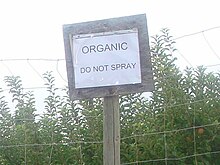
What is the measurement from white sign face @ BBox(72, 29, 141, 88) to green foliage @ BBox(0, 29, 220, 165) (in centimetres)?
120

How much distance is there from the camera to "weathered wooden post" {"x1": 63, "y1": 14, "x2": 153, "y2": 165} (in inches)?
121

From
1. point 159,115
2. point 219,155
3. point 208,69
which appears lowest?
point 219,155

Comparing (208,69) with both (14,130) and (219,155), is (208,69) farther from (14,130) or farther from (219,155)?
(14,130)

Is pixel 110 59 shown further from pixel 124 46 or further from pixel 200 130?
pixel 200 130

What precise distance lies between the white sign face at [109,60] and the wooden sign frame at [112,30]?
3cm

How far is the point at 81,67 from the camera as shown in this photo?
3125 mm

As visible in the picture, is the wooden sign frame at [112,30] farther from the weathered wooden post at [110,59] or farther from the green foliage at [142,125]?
the green foliage at [142,125]

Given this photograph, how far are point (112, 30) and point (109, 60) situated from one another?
162 millimetres

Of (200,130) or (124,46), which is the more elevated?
(124,46)

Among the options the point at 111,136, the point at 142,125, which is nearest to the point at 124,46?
the point at 111,136

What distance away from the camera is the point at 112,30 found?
10.2 ft

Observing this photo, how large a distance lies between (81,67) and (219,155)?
1577 millimetres

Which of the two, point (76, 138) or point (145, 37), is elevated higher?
point (145, 37)

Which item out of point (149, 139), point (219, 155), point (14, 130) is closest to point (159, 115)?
point (149, 139)
